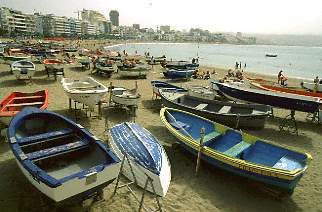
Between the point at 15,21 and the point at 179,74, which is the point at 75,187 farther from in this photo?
the point at 15,21

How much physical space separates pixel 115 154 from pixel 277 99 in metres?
10.3

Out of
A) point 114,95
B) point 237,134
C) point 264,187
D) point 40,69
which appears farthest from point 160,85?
point 40,69

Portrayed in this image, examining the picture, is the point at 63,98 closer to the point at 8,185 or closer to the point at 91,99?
the point at 91,99

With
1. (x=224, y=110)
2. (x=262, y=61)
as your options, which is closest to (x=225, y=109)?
(x=224, y=110)

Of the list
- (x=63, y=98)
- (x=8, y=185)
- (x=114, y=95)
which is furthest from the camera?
(x=63, y=98)

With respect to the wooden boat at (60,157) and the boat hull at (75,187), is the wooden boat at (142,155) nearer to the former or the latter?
the wooden boat at (60,157)

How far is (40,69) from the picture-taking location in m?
29.1

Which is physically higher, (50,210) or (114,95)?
(114,95)

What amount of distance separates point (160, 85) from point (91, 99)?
7.24m

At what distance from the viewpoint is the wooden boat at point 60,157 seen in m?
5.79

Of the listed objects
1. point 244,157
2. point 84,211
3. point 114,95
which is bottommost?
point 84,211

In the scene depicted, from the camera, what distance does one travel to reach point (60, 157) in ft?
24.5

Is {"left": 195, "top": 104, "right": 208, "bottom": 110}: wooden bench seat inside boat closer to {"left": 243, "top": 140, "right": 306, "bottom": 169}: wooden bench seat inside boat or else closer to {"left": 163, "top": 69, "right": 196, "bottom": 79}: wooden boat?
{"left": 243, "top": 140, "right": 306, "bottom": 169}: wooden bench seat inside boat

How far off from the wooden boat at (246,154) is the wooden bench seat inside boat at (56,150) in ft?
12.5
